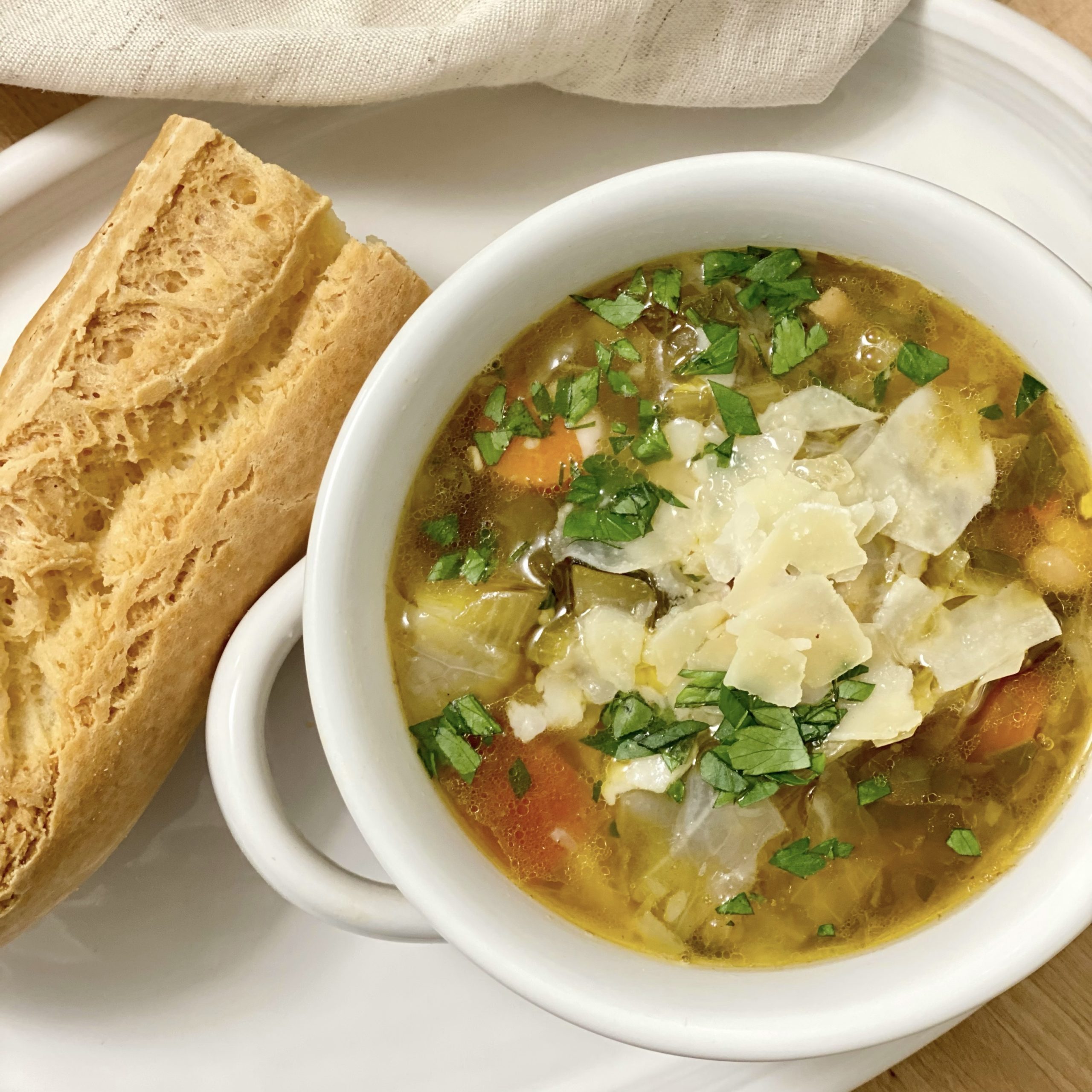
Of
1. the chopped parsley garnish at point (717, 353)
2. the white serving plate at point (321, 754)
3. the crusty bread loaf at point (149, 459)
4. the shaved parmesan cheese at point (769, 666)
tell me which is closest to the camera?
the shaved parmesan cheese at point (769, 666)

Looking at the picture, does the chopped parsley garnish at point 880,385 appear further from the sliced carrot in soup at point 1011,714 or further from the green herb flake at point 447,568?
the green herb flake at point 447,568

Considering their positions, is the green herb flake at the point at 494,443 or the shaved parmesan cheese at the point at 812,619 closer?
the shaved parmesan cheese at the point at 812,619

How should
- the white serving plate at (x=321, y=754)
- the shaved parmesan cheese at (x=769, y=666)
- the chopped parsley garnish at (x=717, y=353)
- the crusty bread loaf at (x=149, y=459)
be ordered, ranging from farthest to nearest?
the white serving plate at (x=321, y=754)
the crusty bread loaf at (x=149, y=459)
the chopped parsley garnish at (x=717, y=353)
the shaved parmesan cheese at (x=769, y=666)

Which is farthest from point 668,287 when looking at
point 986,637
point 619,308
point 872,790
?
point 872,790

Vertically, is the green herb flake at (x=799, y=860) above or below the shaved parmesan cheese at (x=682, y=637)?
below

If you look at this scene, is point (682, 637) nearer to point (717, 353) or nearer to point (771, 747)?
point (771, 747)

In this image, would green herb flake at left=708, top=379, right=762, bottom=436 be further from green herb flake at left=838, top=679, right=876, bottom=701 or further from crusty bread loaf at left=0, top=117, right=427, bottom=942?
crusty bread loaf at left=0, top=117, right=427, bottom=942

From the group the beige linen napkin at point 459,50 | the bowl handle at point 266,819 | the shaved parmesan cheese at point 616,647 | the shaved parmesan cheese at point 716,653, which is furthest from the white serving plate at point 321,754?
the shaved parmesan cheese at point 716,653
